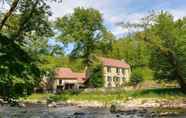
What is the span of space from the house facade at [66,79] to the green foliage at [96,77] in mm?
6725

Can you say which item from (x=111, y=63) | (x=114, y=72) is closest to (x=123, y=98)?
(x=111, y=63)

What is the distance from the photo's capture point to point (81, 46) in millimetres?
84062

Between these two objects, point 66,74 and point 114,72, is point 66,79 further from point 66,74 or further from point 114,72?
point 114,72

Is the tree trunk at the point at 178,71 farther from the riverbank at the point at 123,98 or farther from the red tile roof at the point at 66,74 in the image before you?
the red tile roof at the point at 66,74

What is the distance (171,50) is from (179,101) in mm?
9724

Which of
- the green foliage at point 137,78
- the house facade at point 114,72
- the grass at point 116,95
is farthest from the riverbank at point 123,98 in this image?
the house facade at point 114,72

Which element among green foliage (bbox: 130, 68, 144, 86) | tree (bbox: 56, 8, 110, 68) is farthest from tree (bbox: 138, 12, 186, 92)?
green foliage (bbox: 130, 68, 144, 86)

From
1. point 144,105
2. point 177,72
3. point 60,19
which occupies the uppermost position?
point 60,19

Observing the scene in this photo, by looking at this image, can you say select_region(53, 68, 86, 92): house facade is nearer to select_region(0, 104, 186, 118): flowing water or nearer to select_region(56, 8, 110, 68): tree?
select_region(56, 8, 110, 68): tree

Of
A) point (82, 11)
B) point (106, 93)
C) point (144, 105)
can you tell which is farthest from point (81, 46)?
point (144, 105)

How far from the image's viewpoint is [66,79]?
327 ft

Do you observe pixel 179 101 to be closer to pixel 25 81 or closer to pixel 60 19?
pixel 60 19

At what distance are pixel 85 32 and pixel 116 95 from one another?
71.2ft

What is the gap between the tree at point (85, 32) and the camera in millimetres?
83562
